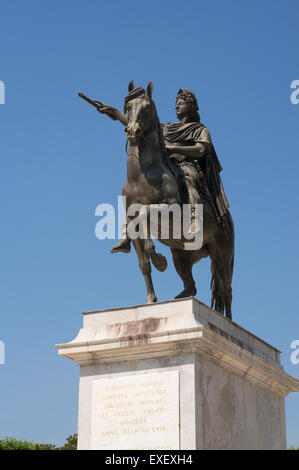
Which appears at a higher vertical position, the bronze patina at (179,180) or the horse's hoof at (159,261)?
the bronze patina at (179,180)

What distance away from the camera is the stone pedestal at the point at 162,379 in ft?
39.1

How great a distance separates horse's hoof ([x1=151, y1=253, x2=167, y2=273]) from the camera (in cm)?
1371

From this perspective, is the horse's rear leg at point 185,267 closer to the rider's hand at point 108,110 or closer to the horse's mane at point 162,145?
the horse's mane at point 162,145

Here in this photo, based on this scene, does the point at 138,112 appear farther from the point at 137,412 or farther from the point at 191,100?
the point at 137,412

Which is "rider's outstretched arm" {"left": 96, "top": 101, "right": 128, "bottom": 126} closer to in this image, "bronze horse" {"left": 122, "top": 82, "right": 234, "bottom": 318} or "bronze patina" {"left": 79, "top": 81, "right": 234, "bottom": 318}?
"bronze patina" {"left": 79, "top": 81, "right": 234, "bottom": 318}

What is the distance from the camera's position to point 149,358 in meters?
12.5

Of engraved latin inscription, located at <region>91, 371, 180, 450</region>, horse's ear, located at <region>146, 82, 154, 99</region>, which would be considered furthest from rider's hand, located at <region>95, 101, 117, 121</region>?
engraved latin inscription, located at <region>91, 371, 180, 450</region>

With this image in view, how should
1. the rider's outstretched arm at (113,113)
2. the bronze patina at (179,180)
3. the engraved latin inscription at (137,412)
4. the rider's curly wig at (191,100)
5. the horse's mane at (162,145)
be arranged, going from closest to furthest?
the engraved latin inscription at (137,412)
the bronze patina at (179,180)
the horse's mane at (162,145)
the rider's outstretched arm at (113,113)
the rider's curly wig at (191,100)

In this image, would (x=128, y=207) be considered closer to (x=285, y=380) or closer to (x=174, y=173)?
(x=174, y=173)

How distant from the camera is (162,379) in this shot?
1216cm

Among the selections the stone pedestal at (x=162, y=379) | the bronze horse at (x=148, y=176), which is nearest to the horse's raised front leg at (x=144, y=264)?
the bronze horse at (x=148, y=176)

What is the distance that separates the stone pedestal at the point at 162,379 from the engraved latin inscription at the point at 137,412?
0.02 metres

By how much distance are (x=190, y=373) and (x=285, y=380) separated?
4104 mm
